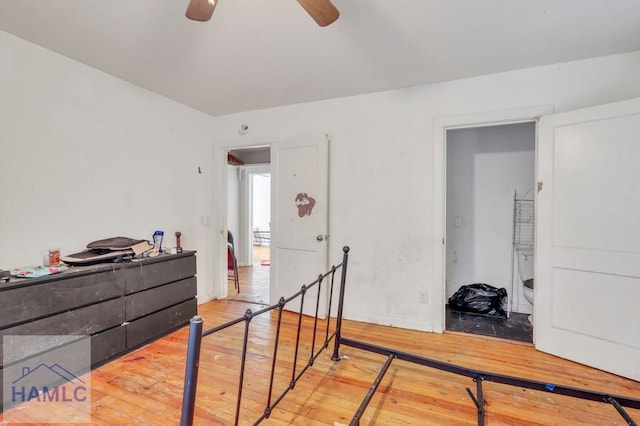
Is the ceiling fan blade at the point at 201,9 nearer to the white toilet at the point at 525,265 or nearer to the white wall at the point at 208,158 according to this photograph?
the white wall at the point at 208,158

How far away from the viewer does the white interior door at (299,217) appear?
3256 mm

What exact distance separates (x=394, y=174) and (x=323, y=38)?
147 cm

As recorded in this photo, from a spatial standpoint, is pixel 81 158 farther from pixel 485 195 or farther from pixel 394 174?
pixel 485 195

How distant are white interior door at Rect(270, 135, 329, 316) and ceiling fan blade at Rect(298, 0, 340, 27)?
1.64m

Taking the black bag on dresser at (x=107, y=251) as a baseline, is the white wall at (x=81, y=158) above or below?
above

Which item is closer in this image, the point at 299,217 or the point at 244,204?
the point at 299,217

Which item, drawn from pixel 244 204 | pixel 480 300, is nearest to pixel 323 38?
pixel 480 300

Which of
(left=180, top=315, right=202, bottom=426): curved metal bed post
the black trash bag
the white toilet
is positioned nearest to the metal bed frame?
(left=180, top=315, right=202, bottom=426): curved metal bed post

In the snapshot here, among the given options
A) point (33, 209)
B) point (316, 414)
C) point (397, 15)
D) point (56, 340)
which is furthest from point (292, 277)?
point (397, 15)

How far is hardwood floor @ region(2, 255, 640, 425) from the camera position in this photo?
1732mm

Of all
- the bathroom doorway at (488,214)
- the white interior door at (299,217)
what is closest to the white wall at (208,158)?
the white interior door at (299,217)

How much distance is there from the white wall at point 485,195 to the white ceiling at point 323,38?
112 centimetres

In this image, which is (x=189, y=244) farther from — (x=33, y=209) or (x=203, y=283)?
(x=33, y=209)

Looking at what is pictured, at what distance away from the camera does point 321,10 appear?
5.05 feet
